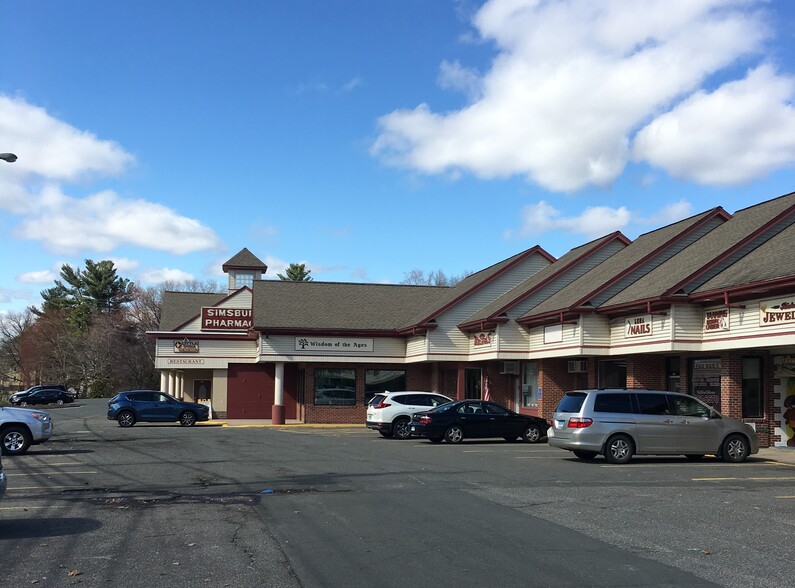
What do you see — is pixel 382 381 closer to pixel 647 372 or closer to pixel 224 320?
pixel 224 320

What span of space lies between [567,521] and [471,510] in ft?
4.72

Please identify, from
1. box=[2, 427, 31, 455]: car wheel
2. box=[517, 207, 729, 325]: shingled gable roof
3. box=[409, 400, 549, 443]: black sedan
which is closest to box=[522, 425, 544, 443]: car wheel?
box=[409, 400, 549, 443]: black sedan

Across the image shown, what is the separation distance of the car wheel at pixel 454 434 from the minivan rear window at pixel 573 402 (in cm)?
578

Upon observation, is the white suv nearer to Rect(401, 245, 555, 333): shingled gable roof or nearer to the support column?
Rect(401, 245, 555, 333): shingled gable roof

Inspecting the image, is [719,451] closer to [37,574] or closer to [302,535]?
[302,535]

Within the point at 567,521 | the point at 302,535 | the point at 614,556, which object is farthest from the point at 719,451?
the point at 302,535

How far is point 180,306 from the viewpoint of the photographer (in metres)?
51.2

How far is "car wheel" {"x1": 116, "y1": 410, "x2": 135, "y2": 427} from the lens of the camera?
3375 centimetres

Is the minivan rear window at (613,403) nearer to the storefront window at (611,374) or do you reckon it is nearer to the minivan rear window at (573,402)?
the minivan rear window at (573,402)

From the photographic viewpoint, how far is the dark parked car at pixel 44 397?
6800 centimetres

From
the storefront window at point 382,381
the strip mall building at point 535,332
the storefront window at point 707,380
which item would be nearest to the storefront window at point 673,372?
the strip mall building at point 535,332

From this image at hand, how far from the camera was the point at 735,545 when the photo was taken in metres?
9.12

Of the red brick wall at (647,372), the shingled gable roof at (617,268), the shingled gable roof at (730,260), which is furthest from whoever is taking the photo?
the shingled gable roof at (617,268)

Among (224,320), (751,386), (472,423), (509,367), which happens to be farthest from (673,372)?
(224,320)
